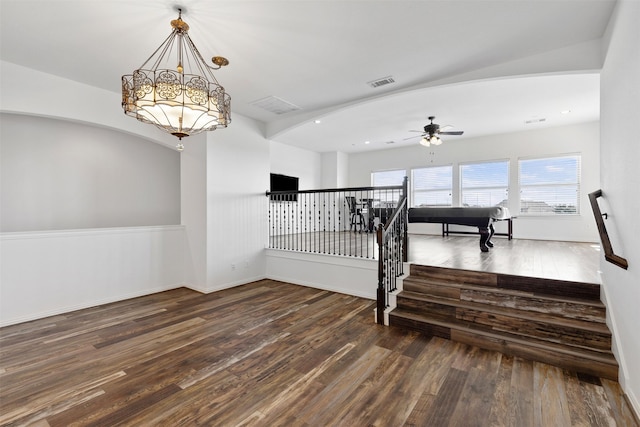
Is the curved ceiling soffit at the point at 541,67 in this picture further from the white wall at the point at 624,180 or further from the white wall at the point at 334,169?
the white wall at the point at 334,169

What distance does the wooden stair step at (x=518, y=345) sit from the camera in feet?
7.40

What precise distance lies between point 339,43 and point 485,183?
20.7 feet

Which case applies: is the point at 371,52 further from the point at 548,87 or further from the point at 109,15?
the point at 548,87

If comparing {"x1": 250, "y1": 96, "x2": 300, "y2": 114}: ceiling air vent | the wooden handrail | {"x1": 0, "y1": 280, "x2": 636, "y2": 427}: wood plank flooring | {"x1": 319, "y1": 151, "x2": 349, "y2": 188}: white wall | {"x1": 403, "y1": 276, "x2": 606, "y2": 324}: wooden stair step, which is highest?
{"x1": 250, "y1": 96, "x2": 300, "y2": 114}: ceiling air vent

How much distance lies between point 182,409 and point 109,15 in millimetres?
3200

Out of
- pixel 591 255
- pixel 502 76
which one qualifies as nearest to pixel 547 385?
pixel 502 76

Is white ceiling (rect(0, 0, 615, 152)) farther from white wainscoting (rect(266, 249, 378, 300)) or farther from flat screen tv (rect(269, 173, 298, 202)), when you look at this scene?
Answer: flat screen tv (rect(269, 173, 298, 202))

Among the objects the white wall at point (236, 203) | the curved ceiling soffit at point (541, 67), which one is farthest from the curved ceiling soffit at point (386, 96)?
the white wall at point (236, 203)

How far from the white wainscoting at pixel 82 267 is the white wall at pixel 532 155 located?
663 cm

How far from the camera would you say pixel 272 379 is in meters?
2.17

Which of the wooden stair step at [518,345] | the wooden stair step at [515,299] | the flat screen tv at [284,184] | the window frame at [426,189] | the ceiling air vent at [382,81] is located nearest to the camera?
the wooden stair step at [518,345]

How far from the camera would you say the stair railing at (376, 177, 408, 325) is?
10.7ft

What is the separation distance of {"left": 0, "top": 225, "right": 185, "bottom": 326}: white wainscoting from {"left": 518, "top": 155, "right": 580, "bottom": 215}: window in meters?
7.88

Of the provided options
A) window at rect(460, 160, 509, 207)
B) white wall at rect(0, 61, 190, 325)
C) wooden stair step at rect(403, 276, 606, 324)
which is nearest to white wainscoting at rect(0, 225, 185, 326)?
white wall at rect(0, 61, 190, 325)
